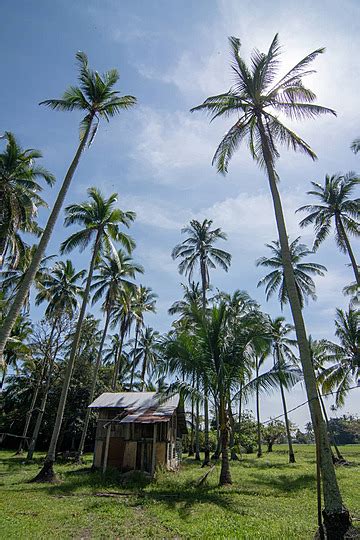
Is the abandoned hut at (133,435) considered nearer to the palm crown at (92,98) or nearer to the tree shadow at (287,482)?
the tree shadow at (287,482)

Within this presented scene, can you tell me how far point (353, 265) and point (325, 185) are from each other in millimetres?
4933

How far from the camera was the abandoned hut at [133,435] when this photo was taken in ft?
58.1

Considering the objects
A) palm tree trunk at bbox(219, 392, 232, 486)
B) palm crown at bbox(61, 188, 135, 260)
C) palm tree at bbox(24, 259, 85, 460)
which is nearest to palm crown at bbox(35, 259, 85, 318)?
palm tree at bbox(24, 259, 85, 460)

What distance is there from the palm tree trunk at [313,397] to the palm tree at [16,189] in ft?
35.6

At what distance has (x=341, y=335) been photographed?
906 inches

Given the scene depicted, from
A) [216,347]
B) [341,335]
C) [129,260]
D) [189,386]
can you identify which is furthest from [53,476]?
[341,335]

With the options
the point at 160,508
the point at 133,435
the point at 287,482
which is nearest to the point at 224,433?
the point at 287,482

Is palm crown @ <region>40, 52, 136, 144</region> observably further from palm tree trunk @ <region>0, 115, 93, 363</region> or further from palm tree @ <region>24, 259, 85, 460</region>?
palm tree @ <region>24, 259, 85, 460</region>

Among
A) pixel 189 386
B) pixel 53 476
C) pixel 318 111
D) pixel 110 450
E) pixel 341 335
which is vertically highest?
pixel 318 111

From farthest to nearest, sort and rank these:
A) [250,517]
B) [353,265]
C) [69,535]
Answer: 1. [353,265]
2. [250,517]
3. [69,535]

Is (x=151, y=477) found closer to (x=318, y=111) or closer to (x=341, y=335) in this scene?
(x=341, y=335)

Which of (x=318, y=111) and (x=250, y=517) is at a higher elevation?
(x=318, y=111)

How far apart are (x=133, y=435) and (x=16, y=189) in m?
14.2

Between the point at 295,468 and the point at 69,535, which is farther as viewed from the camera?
the point at 295,468
